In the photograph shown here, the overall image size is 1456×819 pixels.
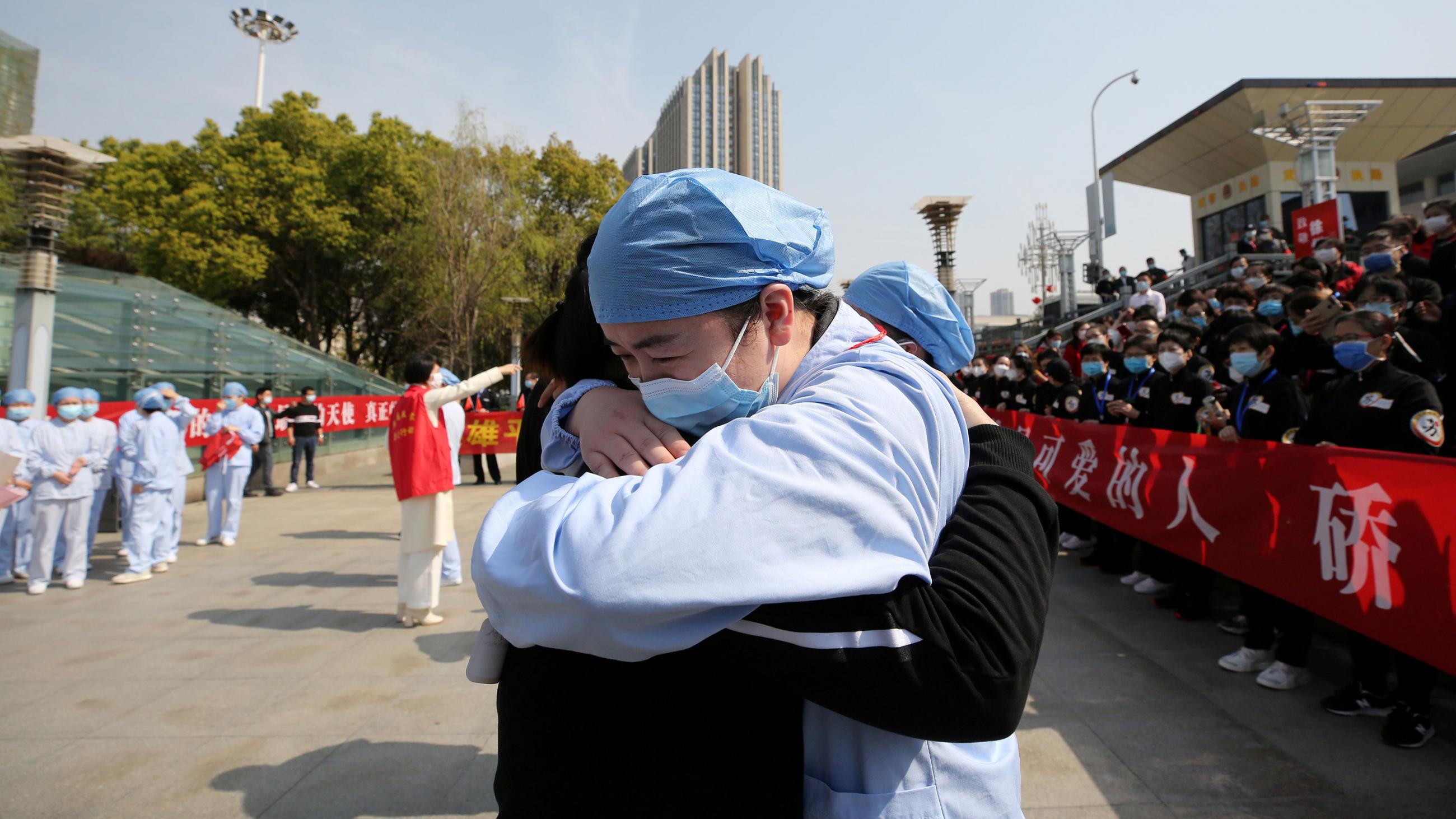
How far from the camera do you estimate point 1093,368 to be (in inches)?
285

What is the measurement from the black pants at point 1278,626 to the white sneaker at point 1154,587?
1.34m

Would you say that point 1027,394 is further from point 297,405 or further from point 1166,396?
point 297,405

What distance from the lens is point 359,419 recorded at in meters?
17.3

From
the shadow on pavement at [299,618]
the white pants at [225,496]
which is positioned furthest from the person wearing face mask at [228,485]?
the shadow on pavement at [299,618]

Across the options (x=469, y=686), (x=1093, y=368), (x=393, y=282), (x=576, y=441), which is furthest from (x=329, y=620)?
(x=393, y=282)

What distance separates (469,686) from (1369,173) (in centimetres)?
3207

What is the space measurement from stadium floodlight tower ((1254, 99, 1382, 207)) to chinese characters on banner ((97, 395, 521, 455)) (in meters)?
14.4

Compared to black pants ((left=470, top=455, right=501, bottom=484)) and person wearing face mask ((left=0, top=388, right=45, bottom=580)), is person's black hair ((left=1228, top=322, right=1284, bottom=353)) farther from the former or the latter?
black pants ((left=470, top=455, right=501, bottom=484))

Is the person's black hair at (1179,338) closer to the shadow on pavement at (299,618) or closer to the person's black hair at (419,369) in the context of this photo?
the person's black hair at (419,369)

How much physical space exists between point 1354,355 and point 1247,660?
5.73 ft

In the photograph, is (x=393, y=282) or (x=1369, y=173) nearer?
→ (x=1369, y=173)

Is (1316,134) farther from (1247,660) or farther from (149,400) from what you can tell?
(149,400)

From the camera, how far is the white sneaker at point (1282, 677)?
3871 millimetres

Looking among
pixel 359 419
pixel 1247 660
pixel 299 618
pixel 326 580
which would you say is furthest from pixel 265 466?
pixel 1247 660
